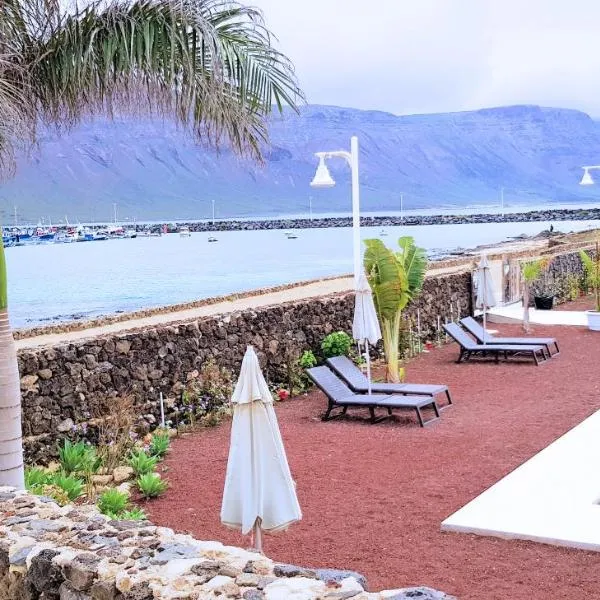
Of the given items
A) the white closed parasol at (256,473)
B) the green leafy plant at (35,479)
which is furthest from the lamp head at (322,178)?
the white closed parasol at (256,473)

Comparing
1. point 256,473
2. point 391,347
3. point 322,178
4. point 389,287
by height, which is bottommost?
point 391,347

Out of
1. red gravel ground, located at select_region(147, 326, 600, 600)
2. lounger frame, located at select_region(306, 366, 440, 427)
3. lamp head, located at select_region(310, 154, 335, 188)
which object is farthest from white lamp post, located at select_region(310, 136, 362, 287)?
lounger frame, located at select_region(306, 366, 440, 427)

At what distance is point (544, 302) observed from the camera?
20547 mm

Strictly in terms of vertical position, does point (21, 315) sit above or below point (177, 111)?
below

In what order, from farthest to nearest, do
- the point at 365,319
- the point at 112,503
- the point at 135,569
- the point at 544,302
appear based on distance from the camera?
the point at 544,302 < the point at 365,319 < the point at 112,503 < the point at 135,569

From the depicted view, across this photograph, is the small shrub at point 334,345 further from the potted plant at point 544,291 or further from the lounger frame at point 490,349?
the potted plant at point 544,291

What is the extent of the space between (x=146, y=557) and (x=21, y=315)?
55372 mm

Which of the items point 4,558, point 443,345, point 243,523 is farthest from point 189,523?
point 443,345

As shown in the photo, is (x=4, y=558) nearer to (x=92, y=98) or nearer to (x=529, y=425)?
(x=92, y=98)

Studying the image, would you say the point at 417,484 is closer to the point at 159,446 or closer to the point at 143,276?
the point at 159,446

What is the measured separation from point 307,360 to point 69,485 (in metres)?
5.57

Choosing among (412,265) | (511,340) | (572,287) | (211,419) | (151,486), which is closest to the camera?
(151,486)

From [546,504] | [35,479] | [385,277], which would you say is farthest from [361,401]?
[35,479]

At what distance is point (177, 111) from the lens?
648 centimetres
